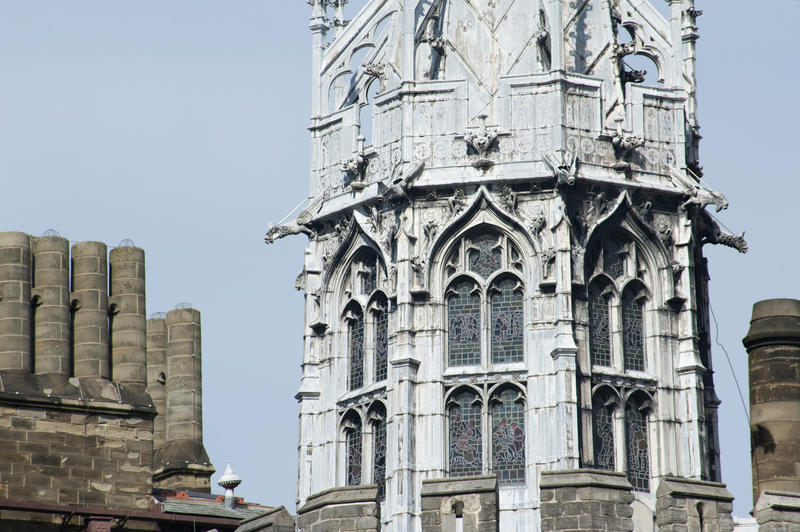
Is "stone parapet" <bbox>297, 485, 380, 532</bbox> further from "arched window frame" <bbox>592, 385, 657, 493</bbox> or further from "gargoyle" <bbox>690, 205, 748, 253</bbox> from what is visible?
"gargoyle" <bbox>690, 205, 748, 253</bbox>

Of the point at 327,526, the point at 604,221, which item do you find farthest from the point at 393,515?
the point at 327,526

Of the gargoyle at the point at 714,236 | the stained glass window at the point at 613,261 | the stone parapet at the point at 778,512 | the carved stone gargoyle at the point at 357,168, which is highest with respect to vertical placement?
the carved stone gargoyle at the point at 357,168

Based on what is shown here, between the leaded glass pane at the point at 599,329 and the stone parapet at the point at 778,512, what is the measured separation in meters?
13.2

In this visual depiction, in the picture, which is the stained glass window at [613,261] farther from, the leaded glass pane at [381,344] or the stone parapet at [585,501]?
the stone parapet at [585,501]

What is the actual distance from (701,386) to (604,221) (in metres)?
4.06

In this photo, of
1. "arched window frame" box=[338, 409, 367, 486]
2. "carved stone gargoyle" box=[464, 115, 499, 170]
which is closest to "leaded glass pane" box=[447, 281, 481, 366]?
"carved stone gargoyle" box=[464, 115, 499, 170]

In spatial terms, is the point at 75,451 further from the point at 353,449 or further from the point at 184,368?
the point at 184,368

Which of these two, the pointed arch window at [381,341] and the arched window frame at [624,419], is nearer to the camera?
the arched window frame at [624,419]

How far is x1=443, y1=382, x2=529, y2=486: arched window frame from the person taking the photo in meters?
59.9

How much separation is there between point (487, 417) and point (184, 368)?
33.2ft

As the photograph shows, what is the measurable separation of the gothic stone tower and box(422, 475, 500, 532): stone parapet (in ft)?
38.9

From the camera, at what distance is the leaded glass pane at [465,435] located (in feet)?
197

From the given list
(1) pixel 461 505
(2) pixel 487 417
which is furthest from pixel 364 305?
(1) pixel 461 505

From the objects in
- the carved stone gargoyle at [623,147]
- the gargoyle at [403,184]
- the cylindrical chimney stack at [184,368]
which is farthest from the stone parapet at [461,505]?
the cylindrical chimney stack at [184,368]
